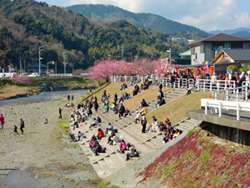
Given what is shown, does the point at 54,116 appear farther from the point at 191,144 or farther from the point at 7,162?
the point at 191,144

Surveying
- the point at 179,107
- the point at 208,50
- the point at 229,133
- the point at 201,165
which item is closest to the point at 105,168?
the point at 201,165

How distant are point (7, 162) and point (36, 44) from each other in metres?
108

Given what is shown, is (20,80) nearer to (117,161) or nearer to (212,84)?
(212,84)

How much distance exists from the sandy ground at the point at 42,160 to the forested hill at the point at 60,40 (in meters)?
71.3

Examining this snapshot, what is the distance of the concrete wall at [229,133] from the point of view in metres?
8.81

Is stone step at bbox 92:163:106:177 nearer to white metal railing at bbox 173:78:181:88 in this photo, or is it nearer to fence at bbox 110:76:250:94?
fence at bbox 110:76:250:94

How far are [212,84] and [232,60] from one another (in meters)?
8.21

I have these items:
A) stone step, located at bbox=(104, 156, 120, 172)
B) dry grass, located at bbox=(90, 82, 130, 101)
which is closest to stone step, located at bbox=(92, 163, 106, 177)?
stone step, located at bbox=(104, 156, 120, 172)

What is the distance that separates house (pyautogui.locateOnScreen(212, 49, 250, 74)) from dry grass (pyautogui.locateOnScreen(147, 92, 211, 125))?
7268 millimetres

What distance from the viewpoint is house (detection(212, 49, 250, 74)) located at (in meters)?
28.0

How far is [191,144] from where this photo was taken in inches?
428

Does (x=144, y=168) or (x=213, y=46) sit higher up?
(x=213, y=46)

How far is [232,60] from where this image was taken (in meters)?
28.4

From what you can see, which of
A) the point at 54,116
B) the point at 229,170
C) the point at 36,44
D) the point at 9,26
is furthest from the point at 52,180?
the point at 9,26
